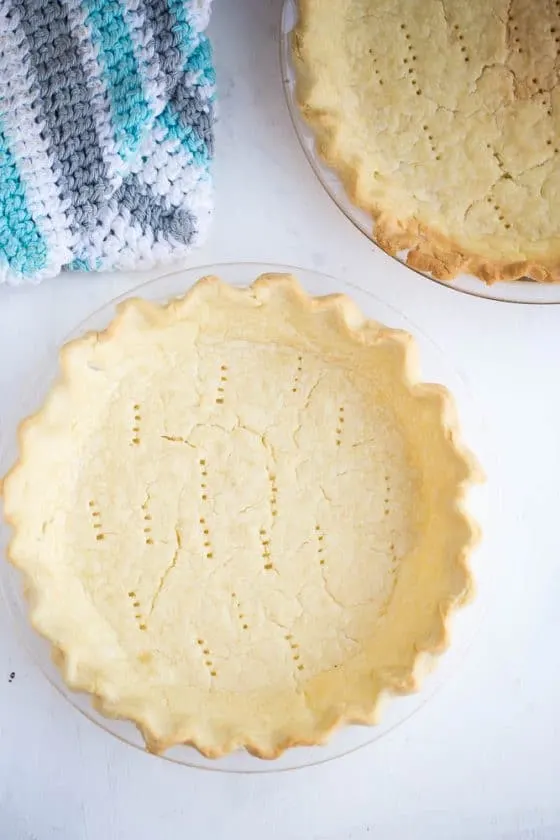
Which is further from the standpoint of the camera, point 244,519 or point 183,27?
point 244,519

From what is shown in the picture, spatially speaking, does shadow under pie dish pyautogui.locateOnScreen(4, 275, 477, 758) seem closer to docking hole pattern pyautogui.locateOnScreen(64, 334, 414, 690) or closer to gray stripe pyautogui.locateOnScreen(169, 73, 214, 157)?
docking hole pattern pyautogui.locateOnScreen(64, 334, 414, 690)

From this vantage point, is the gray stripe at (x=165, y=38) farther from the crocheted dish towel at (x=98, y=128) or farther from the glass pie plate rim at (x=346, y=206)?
the glass pie plate rim at (x=346, y=206)

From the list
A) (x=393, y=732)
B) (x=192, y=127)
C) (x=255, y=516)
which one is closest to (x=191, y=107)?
(x=192, y=127)

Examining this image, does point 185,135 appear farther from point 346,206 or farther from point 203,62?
point 346,206

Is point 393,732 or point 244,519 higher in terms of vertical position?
point 244,519

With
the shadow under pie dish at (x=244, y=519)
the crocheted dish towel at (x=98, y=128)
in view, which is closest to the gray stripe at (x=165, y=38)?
the crocheted dish towel at (x=98, y=128)

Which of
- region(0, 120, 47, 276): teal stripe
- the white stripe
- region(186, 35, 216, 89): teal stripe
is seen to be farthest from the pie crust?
region(0, 120, 47, 276): teal stripe

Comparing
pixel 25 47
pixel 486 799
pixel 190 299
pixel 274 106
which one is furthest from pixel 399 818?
pixel 25 47
